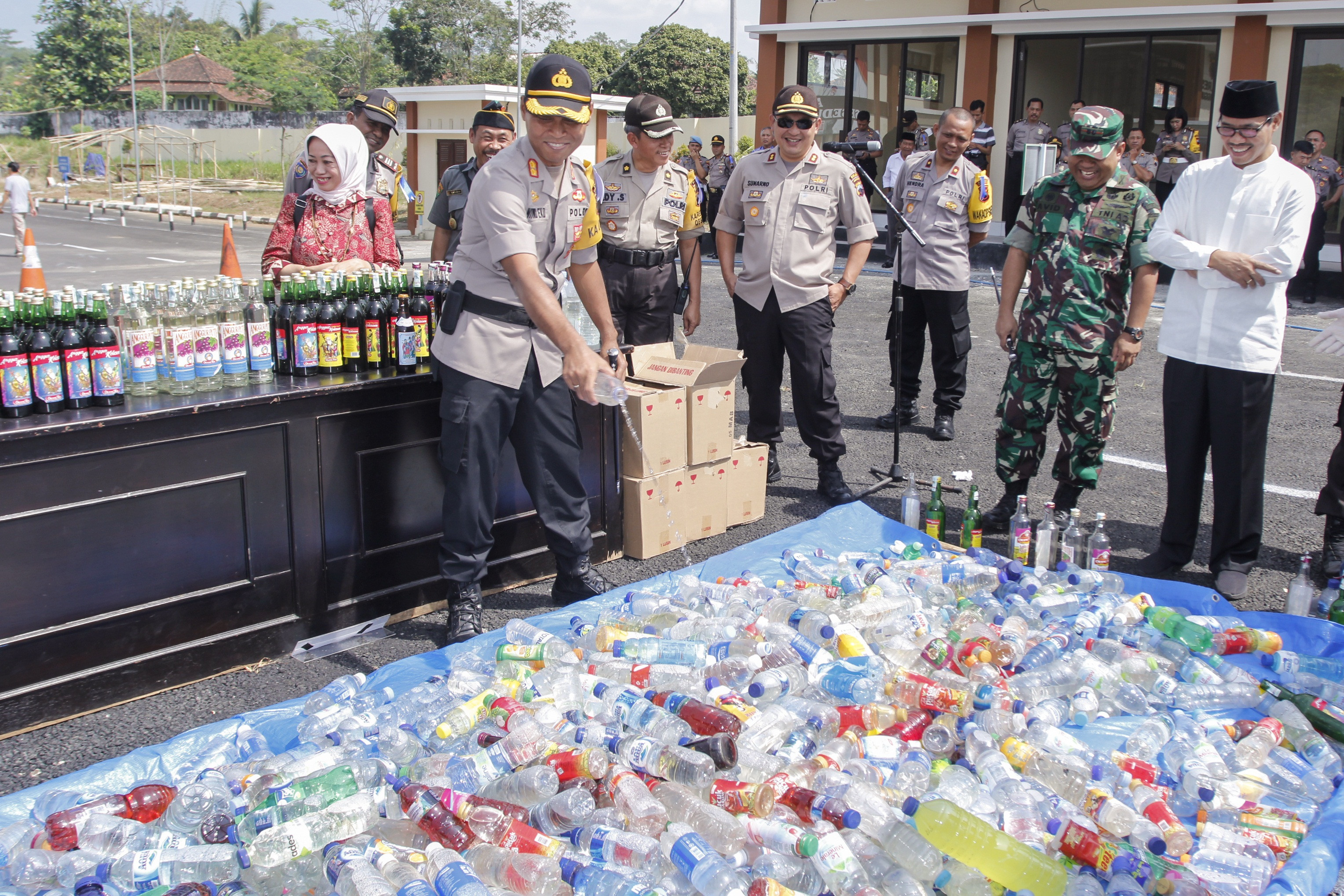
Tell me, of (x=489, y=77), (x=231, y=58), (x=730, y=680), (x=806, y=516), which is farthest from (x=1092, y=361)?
(x=231, y=58)

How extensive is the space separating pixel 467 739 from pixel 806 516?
3000 mm

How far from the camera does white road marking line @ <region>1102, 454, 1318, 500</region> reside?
607cm

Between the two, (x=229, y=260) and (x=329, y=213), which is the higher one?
(x=329, y=213)

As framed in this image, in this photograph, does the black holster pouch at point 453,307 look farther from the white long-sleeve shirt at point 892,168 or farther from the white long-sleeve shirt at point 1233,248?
the white long-sleeve shirt at point 892,168

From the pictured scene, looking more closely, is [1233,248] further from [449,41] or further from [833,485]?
[449,41]

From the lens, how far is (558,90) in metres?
3.82

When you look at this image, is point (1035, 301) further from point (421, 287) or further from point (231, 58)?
point (231, 58)

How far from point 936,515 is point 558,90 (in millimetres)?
2890

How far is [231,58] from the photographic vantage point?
75.8 meters

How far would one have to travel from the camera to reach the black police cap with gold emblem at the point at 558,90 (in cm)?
382

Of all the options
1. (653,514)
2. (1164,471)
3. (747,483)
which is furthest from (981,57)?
(653,514)

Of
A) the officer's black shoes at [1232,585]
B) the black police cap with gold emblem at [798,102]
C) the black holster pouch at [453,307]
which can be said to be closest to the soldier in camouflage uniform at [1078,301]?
the officer's black shoes at [1232,585]

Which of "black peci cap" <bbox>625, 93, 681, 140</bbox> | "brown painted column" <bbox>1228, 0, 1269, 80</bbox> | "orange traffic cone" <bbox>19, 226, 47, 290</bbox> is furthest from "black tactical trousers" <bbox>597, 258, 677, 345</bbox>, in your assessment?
"brown painted column" <bbox>1228, 0, 1269, 80</bbox>

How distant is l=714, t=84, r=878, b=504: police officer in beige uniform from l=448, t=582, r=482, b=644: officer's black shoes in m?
2.45
